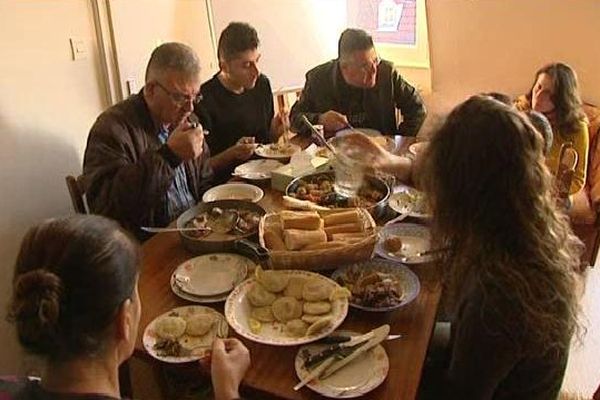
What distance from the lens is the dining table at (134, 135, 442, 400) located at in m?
1.10

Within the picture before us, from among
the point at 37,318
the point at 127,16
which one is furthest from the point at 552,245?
the point at 127,16

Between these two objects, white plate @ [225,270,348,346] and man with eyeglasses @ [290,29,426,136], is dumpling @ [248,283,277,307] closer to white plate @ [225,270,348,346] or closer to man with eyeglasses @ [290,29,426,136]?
white plate @ [225,270,348,346]

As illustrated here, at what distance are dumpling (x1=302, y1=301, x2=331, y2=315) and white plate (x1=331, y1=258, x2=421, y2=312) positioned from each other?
65 millimetres

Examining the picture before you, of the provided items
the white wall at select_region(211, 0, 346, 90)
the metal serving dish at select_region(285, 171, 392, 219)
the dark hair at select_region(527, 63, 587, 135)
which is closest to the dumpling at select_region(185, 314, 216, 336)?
the metal serving dish at select_region(285, 171, 392, 219)

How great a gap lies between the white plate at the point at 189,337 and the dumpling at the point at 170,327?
0.03 feet

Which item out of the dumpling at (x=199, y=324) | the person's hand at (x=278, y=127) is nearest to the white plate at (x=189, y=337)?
the dumpling at (x=199, y=324)

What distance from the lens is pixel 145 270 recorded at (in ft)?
4.92

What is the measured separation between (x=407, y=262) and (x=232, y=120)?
1395 mm

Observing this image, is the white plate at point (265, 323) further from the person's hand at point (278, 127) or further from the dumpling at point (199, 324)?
the person's hand at point (278, 127)

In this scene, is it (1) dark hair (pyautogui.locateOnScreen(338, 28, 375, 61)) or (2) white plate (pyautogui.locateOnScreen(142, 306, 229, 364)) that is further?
(1) dark hair (pyautogui.locateOnScreen(338, 28, 375, 61))

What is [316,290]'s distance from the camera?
1.32 metres

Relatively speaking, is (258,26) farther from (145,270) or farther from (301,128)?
(145,270)

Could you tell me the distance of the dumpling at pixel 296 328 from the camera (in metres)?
1.23

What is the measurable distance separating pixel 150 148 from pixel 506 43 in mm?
2562
